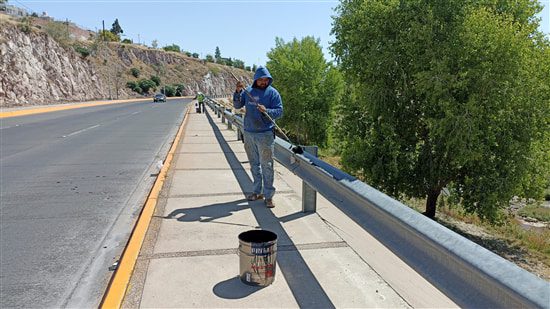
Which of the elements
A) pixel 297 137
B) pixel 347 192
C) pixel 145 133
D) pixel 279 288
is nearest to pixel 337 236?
pixel 347 192

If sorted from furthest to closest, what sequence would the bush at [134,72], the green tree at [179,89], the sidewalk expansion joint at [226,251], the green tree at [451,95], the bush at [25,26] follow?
the green tree at [179,89]
the bush at [134,72]
the bush at [25,26]
the green tree at [451,95]
the sidewalk expansion joint at [226,251]

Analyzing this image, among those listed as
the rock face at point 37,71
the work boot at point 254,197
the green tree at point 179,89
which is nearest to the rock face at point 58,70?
the rock face at point 37,71

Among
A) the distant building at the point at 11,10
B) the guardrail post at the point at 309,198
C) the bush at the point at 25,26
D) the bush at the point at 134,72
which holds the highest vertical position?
the distant building at the point at 11,10

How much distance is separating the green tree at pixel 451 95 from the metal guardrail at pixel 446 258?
39.9 ft

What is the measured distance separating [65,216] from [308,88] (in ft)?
121

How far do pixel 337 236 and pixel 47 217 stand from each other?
403 cm

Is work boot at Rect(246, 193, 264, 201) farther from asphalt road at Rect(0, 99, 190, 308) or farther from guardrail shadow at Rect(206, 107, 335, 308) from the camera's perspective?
asphalt road at Rect(0, 99, 190, 308)

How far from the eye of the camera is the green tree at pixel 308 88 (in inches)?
1634

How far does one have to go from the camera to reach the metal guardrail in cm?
Result: 187

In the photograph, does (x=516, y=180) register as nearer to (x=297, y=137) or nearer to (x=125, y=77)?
(x=297, y=137)

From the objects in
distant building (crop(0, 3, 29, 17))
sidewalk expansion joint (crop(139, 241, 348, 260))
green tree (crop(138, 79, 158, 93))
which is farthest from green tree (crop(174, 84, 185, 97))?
sidewalk expansion joint (crop(139, 241, 348, 260))

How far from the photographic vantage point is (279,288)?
3.57m

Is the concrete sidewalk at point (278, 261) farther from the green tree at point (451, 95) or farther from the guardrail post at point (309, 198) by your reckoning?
the green tree at point (451, 95)

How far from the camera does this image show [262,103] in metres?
5.73
